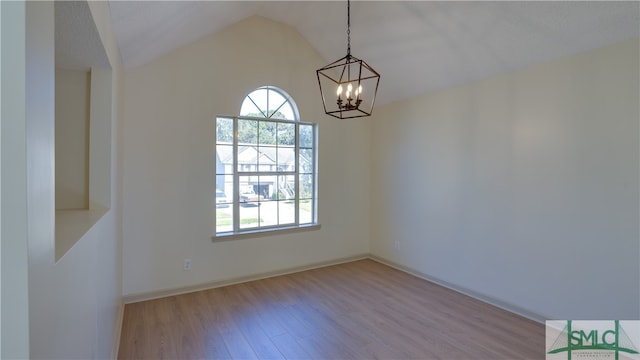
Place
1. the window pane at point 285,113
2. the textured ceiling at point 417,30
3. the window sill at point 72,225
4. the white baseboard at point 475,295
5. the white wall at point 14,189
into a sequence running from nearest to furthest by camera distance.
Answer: the white wall at point 14,189, the window sill at point 72,225, the textured ceiling at point 417,30, the white baseboard at point 475,295, the window pane at point 285,113

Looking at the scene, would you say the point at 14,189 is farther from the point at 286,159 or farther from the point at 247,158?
the point at 286,159

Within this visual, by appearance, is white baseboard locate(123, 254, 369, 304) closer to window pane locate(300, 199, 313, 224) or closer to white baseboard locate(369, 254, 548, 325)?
window pane locate(300, 199, 313, 224)

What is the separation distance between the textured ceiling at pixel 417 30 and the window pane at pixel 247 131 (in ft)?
3.64

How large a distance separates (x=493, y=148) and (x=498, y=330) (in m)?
1.80

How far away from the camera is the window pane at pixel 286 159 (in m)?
4.32

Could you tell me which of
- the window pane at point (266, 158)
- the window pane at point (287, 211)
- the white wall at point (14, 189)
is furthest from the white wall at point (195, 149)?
the white wall at point (14, 189)

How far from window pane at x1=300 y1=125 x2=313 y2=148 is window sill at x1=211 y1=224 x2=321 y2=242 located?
1183 mm

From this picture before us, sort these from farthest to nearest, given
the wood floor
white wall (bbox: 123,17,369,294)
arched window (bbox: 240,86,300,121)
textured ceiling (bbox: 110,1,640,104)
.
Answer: arched window (bbox: 240,86,300,121) → white wall (bbox: 123,17,369,294) → the wood floor → textured ceiling (bbox: 110,1,640,104)

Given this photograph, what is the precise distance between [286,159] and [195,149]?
4.09 ft

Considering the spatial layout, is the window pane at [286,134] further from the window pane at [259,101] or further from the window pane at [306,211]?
the window pane at [306,211]

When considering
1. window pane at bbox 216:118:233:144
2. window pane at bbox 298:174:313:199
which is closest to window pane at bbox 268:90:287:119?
window pane at bbox 216:118:233:144

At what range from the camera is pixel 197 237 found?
3.64 m

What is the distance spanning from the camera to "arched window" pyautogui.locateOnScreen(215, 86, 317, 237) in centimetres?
389

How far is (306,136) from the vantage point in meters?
4.52
